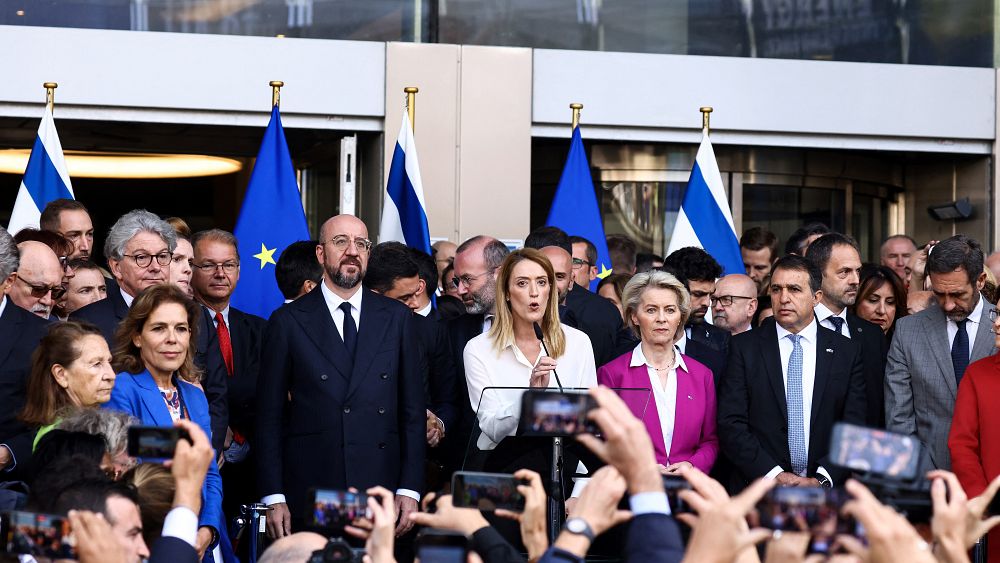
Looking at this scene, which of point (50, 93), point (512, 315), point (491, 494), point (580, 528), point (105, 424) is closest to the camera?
point (580, 528)

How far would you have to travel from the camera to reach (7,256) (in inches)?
214

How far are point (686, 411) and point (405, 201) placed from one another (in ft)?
11.5

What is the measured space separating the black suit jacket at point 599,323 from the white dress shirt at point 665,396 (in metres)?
0.44

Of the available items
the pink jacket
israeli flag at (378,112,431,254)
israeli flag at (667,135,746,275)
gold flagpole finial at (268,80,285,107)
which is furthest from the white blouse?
gold flagpole finial at (268,80,285,107)

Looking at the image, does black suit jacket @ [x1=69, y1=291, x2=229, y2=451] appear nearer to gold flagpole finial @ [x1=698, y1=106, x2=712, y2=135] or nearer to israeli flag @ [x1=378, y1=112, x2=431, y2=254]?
israeli flag @ [x1=378, y1=112, x2=431, y2=254]

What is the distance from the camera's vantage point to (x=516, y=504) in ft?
11.2

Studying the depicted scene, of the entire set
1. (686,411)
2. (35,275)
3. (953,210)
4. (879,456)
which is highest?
(953,210)

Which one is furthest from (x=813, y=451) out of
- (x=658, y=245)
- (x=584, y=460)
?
(x=658, y=245)

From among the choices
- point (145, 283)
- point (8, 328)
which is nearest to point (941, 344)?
point (145, 283)

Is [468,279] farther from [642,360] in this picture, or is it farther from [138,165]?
[138,165]

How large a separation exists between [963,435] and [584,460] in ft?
6.09

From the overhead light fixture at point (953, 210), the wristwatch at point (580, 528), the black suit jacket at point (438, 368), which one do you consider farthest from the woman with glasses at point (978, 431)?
the overhead light fixture at point (953, 210)

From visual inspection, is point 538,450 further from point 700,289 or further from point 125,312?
point 700,289

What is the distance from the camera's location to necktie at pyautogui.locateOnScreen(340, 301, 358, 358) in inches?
227
